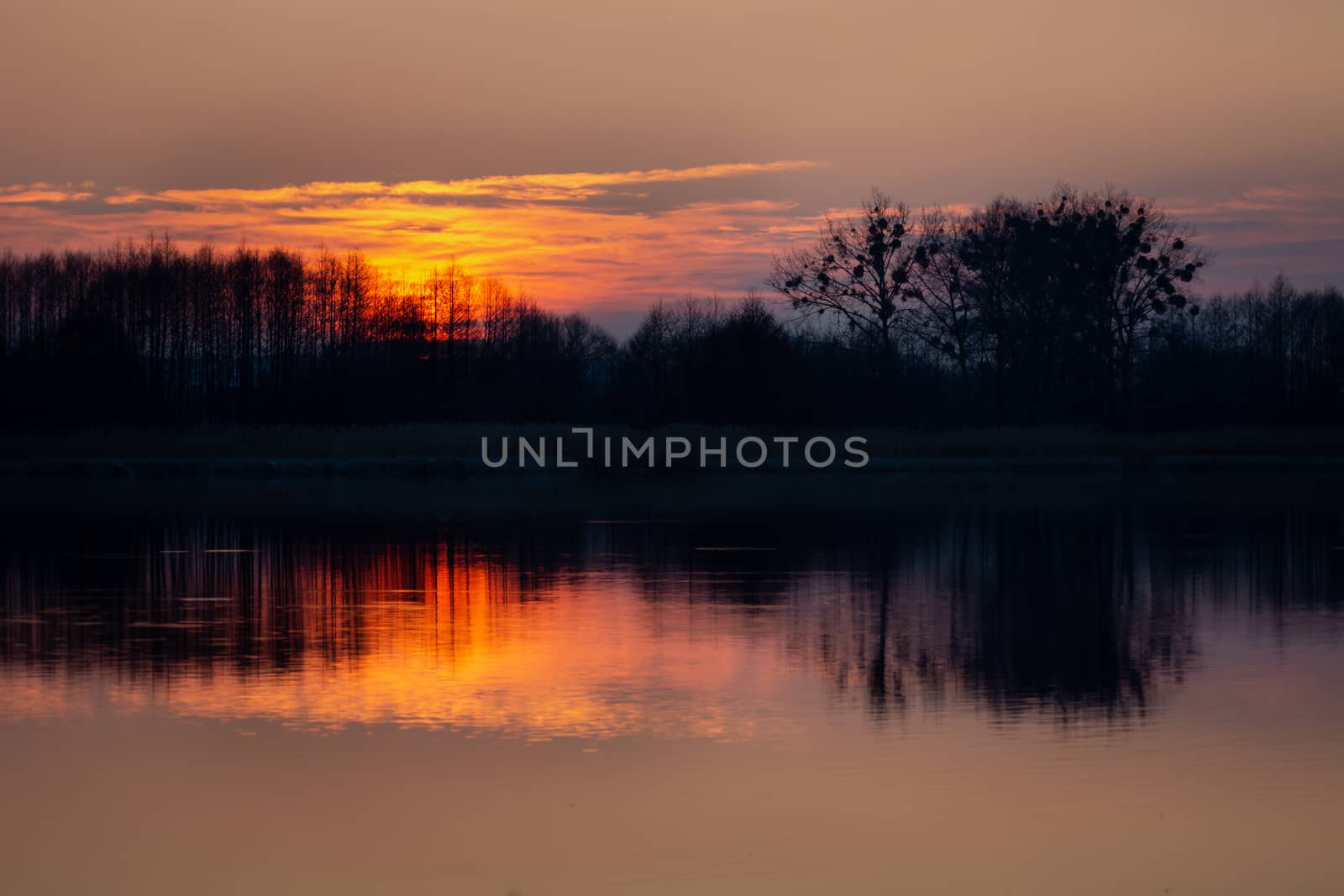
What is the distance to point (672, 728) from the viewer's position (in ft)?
28.5

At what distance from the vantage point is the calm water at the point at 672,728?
617 centimetres

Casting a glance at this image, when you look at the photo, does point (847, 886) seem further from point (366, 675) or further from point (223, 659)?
point (223, 659)

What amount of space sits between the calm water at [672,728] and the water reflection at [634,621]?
0.06 metres

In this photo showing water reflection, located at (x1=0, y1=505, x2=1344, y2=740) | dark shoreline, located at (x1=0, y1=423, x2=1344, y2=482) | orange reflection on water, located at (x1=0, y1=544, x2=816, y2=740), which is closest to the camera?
orange reflection on water, located at (x1=0, y1=544, x2=816, y2=740)

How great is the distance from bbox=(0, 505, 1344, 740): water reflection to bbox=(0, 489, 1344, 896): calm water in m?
0.06

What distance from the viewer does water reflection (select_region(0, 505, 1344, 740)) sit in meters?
9.40

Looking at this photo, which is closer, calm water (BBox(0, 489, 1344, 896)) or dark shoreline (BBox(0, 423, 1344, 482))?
calm water (BBox(0, 489, 1344, 896))

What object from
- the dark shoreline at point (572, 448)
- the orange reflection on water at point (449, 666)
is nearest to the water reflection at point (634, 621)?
the orange reflection on water at point (449, 666)

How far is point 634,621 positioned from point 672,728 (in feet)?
14.8

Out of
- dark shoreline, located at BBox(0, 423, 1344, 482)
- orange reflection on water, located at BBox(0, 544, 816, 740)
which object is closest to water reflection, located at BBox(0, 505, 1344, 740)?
orange reflection on water, located at BBox(0, 544, 816, 740)

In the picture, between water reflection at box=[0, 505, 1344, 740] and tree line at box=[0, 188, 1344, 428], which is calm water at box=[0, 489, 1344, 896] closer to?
water reflection at box=[0, 505, 1344, 740]

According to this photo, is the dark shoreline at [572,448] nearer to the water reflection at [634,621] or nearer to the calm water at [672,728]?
the water reflection at [634,621]

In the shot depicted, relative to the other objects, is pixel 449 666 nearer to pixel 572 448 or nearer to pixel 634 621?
pixel 634 621

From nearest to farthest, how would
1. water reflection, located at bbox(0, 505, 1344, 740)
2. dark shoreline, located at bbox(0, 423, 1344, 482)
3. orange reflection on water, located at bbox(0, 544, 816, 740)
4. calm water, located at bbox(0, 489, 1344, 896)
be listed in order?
calm water, located at bbox(0, 489, 1344, 896)
orange reflection on water, located at bbox(0, 544, 816, 740)
water reflection, located at bbox(0, 505, 1344, 740)
dark shoreline, located at bbox(0, 423, 1344, 482)
